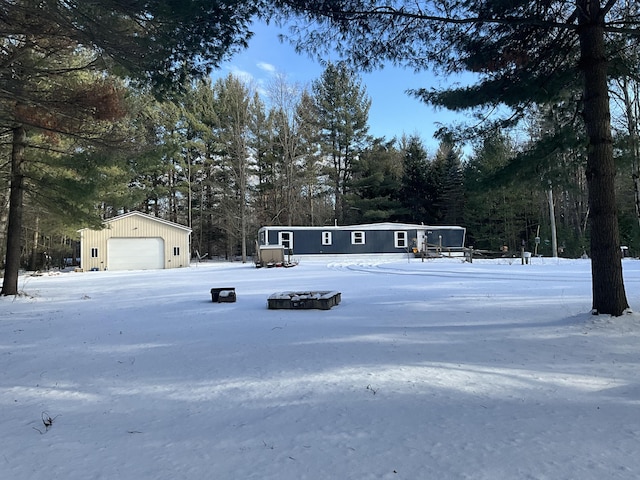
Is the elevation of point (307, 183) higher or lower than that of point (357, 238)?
higher

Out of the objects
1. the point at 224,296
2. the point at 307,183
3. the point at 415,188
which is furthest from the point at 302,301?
the point at 415,188

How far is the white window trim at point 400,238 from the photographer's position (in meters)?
29.7

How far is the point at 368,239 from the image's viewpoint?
29594 millimetres

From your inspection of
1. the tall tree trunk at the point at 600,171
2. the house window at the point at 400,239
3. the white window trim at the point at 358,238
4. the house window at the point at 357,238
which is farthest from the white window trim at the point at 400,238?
the tall tree trunk at the point at 600,171

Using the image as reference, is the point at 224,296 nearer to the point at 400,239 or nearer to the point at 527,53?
the point at 527,53

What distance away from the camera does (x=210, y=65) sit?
6652 mm

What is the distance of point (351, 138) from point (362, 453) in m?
36.2

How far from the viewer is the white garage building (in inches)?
999

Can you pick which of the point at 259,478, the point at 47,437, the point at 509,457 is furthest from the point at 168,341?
the point at 509,457

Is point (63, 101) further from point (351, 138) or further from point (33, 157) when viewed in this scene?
point (351, 138)

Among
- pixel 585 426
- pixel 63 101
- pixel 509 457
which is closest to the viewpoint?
pixel 509 457

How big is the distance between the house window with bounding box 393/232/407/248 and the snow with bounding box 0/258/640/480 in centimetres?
2235

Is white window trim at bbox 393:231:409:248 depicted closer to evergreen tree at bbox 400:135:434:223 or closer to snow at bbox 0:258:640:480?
evergreen tree at bbox 400:135:434:223

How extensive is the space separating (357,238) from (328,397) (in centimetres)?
2615
